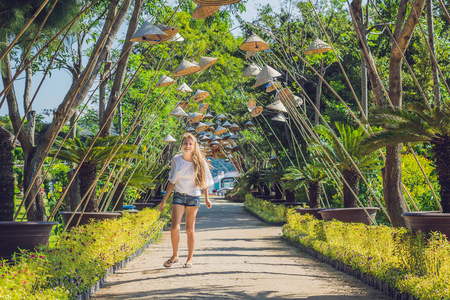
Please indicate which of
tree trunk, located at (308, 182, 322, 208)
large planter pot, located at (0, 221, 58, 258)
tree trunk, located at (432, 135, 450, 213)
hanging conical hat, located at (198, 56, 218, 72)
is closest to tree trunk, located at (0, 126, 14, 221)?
large planter pot, located at (0, 221, 58, 258)

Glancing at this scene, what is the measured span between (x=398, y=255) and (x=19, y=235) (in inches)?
154

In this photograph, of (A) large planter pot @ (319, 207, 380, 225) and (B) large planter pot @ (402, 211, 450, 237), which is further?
(A) large planter pot @ (319, 207, 380, 225)

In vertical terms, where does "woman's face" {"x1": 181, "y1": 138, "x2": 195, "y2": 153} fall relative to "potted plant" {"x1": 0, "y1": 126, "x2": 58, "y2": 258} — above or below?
above

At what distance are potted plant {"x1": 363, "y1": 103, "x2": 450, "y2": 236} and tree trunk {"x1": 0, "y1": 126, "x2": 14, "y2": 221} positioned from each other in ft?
14.4

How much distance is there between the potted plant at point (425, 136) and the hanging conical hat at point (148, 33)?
2890mm

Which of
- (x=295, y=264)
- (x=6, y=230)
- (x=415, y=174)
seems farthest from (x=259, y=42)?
(x=415, y=174)

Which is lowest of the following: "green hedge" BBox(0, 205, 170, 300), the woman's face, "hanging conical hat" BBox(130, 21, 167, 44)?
"green hedge" BBox(0, 205, 170, 300)

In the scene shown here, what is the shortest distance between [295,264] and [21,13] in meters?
5.40

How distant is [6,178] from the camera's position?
19.3ft

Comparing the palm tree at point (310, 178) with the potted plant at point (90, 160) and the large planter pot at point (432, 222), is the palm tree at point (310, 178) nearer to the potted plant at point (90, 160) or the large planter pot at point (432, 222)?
the potted plant at point (90, 160)

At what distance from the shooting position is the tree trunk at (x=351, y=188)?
10102 millimetres

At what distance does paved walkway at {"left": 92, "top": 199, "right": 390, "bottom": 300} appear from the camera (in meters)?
5.12

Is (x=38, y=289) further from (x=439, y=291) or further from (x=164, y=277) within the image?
(x=439, y=291)

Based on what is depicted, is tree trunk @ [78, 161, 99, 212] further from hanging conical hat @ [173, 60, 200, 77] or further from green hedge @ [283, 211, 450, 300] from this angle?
green hedge @ [283, 211, 450, 300]
